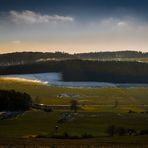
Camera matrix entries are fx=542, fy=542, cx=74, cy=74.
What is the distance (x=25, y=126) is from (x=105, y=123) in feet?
48.5

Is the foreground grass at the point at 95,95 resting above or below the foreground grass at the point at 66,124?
below

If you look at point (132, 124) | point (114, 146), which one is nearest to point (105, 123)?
point (132, 124)

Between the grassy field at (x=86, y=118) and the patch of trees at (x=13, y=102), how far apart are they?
249 inches

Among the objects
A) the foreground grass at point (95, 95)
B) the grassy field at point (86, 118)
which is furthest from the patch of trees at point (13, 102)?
the foreground grass at point (95, 95)

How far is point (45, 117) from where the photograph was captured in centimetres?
10381

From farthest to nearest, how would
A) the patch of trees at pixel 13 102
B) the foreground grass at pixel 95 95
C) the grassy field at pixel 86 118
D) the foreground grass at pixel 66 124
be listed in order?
1. the foreground grass at pixel 95 95
2. the patch of trees at pixel 13 102
3. the foreground grass at pixel 66 124
4. the grassy field at pixel 86 118

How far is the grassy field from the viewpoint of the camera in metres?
74.1

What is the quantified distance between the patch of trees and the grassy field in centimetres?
631

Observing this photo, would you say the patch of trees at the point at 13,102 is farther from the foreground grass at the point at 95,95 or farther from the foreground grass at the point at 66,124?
the foreground grass at the point at 95,95

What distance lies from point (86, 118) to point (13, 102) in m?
27.3

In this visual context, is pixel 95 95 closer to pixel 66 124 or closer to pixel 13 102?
pixel 13 102

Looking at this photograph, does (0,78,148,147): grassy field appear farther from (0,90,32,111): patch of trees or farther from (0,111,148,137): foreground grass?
(0,90,32,111): patch of trees

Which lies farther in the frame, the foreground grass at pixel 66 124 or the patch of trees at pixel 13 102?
the patch of trees at pixel 13 102

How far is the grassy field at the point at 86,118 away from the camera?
243ft
